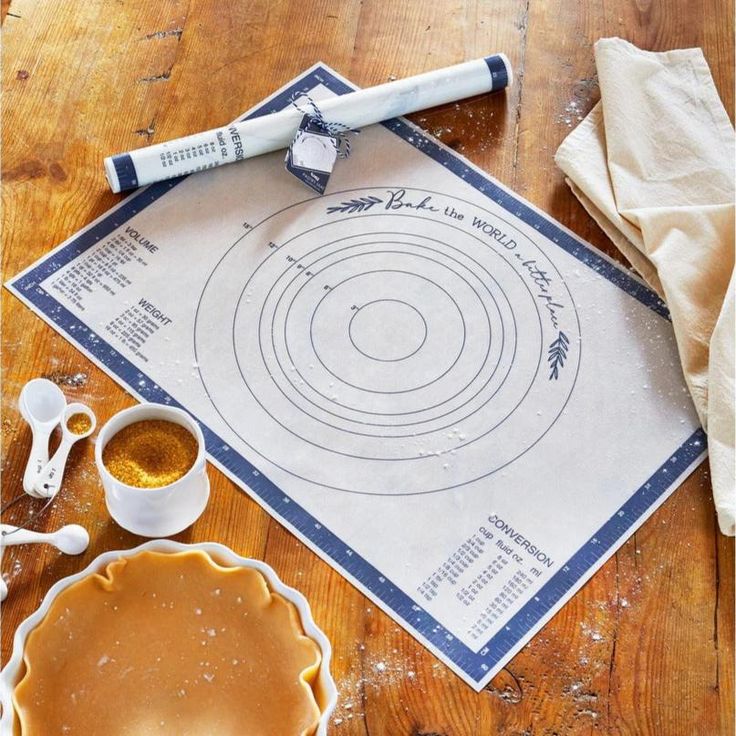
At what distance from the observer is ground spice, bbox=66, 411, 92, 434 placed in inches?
35.8

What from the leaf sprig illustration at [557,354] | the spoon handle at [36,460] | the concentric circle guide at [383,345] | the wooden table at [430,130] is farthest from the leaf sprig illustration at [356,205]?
the spoon handle at [36,460]

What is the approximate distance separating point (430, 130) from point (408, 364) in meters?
Answer: 0.29

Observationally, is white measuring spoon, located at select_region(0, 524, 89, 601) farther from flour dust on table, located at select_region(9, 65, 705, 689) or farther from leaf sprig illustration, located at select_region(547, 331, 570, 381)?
leaf sprig illustration, located at select_region(547, 331, 570, 381)

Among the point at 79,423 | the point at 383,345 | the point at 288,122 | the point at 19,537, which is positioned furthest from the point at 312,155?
the point at 19,537

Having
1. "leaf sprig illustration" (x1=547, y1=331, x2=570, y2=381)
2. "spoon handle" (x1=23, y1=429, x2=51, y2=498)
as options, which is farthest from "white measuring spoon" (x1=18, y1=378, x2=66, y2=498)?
"leaf sprig illustration" (x1=547, y1=331, x2=570, y2=381)

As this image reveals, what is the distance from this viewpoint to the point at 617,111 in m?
1.10

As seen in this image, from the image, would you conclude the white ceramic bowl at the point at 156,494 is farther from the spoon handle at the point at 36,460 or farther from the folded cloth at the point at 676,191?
the folded cloth at the point at 676,191

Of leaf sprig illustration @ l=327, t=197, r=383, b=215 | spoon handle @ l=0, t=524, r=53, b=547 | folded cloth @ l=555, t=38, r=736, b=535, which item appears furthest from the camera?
leaf sprig illustration @ l=327, t=197, r=383, b=215

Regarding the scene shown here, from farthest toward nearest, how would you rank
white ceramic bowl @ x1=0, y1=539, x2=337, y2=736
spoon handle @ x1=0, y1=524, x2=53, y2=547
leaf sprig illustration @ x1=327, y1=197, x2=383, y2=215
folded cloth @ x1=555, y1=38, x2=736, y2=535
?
1. leaf sprig illustration @ x1=327, y1=197, x2=383, y2=215
2. folded cloth @ x1=555, y1=38, x2=736, y2=535
3. spoon handle @ x1=0, y1=524, x2=53, y2=547
4. white ceramic bowl @ x1=0, y1=539, x2=337, y2=736

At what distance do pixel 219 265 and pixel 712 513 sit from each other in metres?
0.51

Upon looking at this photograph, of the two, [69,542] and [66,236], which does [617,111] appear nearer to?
[66,236]

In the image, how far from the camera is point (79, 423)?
36.0 inches

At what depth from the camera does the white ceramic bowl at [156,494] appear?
0.80 meters

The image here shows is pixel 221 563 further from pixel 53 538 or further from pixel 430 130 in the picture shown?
pixel 430 130
